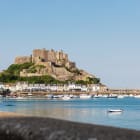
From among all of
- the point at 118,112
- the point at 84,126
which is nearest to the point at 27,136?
the point at 84,126

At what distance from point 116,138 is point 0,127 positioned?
1590 mm

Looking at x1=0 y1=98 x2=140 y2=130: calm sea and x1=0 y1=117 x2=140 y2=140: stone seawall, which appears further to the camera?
x1=0 y1=98 x2=140 y2=130: calm sea

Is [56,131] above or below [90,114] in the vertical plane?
below

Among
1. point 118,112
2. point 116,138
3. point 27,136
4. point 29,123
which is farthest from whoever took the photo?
point 118,112

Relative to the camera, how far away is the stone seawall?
13.2ft

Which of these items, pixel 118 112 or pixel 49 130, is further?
pixel 118 112

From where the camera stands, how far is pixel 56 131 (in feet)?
14.1

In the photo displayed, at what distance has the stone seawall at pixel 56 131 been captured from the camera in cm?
402

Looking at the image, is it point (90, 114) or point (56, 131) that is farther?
point (90, 114)

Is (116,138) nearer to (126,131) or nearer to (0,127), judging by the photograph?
(126,131)

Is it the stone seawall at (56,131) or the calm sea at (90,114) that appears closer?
the stone seawall at (56,131)

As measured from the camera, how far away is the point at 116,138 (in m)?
3.87

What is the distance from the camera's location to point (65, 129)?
14.3 feet

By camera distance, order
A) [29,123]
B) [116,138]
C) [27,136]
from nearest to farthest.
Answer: [116,138]
[27,136]
[29,123]
